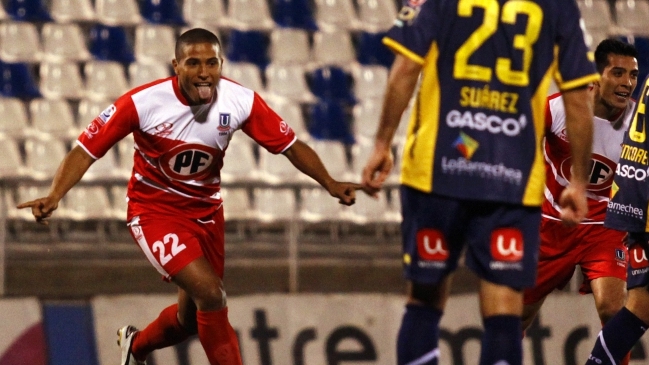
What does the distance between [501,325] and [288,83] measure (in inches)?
287

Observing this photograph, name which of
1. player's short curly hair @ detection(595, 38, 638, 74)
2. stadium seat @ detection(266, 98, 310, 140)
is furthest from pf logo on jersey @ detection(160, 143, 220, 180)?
stadium seat @ detection(266, 98, 310, 140)

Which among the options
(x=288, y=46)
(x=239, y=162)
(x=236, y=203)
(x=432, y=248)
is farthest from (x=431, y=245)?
(x=288, y=46)

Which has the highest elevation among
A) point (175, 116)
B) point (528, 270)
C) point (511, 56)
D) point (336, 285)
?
point (511, 56)

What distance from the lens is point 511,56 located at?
147 inches

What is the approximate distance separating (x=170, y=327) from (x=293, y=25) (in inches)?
236

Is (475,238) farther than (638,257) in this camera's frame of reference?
No

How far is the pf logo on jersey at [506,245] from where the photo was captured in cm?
375

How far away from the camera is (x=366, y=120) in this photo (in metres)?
10.7

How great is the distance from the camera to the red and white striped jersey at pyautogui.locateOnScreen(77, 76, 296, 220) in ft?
17.4

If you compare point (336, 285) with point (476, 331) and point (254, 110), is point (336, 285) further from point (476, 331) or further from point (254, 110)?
point (254, 110)

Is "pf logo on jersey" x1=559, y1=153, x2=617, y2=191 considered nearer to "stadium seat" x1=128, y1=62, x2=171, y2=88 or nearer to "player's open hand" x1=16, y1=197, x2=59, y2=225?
"player's open hand" x1=16, y1=197, x2=59, y2=225

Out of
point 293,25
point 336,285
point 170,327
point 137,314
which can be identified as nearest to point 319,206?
point 336,285

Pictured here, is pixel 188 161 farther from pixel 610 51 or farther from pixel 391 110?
pixel 610 51

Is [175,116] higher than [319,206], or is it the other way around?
[175,116]
